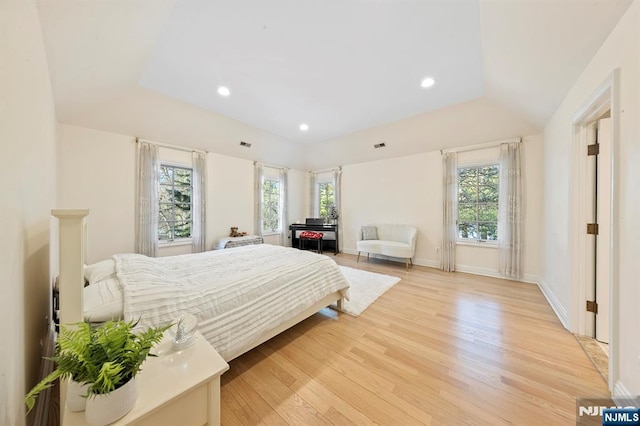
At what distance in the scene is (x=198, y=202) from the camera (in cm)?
436

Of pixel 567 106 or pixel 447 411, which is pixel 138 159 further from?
pixel 567 106

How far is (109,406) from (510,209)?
5.00 metres

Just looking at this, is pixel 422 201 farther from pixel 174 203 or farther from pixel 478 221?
pixel 174 203

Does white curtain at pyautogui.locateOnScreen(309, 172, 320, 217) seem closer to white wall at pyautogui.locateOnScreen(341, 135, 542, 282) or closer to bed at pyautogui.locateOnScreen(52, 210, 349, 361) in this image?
white wall at pyautogui.locateOnScreen(341, 135, 542, 282)

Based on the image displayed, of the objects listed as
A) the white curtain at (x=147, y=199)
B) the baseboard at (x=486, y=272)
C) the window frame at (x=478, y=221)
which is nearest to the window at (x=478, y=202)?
the window frame at (x=478, y=221)

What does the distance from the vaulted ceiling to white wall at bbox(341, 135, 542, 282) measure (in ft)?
3.28

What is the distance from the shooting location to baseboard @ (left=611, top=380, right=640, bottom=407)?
123 cm

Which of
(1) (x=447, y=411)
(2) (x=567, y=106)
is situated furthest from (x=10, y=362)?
(2) (x=567, y=106)

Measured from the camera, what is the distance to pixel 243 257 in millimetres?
2537

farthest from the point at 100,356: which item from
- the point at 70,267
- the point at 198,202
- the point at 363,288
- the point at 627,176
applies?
the point at 198,202

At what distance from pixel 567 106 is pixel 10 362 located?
4472 millimetres

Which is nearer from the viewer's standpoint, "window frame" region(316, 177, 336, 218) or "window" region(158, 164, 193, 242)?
"window" region(158, 164, 193, 242)

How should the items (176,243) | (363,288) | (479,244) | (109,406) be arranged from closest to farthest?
1. (109,406)
2. (363,288)
3. (479,244)
4. (176,243)

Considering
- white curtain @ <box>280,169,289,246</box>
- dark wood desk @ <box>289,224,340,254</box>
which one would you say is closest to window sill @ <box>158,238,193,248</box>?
white curtain @ <box>280,169,289,246</box>
